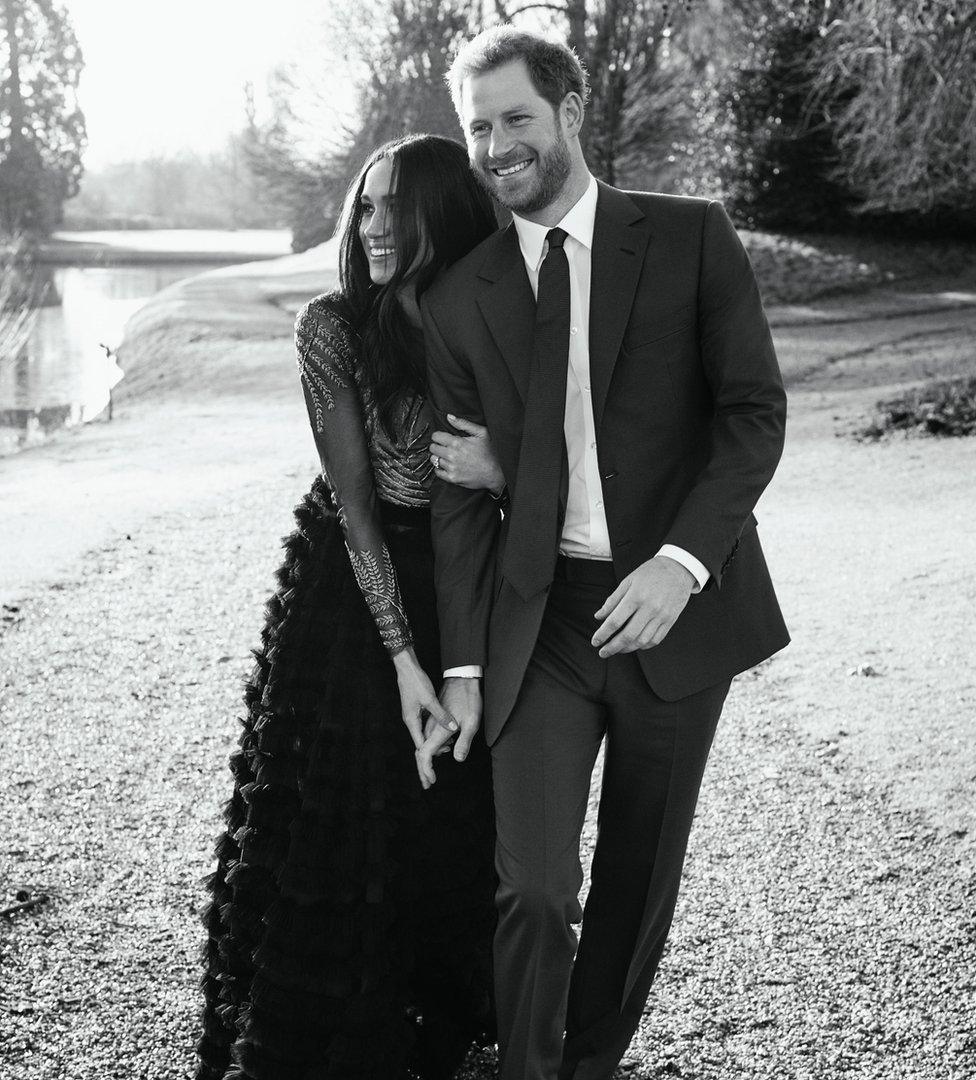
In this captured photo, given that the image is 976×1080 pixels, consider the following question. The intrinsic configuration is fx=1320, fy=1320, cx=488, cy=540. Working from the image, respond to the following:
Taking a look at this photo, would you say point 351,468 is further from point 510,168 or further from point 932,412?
A: point 932,412

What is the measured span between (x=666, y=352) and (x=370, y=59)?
25659mm

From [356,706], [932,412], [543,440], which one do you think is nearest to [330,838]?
[356,706]

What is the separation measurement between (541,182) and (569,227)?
108 millimetres

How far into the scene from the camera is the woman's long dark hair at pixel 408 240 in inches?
106

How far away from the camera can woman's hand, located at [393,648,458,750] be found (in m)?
2.60

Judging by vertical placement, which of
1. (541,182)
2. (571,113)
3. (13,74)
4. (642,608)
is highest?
(13,74)

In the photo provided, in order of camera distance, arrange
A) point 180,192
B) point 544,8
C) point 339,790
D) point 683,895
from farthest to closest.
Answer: point 180,192, point 544,8, point 683,895, point 339,790

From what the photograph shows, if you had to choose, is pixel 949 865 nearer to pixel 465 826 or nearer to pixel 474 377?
pixel 465 826

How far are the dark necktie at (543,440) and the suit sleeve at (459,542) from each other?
11cm

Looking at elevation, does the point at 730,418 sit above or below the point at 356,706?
above

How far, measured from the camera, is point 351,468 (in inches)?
105

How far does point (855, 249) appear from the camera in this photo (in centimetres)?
2386

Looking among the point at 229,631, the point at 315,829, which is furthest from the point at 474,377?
the point at 229,631

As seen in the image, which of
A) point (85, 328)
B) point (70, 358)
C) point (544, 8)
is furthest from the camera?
point (85, 328)
